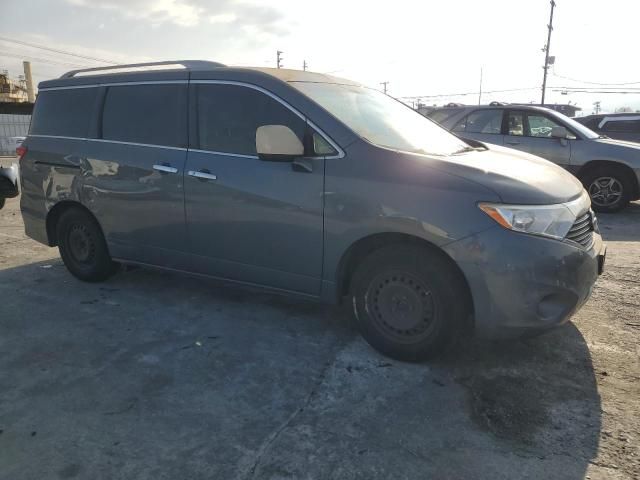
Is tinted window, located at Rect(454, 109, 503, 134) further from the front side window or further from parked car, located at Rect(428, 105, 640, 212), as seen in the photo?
the front side window

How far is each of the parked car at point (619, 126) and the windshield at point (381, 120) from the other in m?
8.82

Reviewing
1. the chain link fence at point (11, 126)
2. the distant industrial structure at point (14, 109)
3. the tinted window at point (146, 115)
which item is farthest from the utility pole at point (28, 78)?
the tinted window at point (146, 115)

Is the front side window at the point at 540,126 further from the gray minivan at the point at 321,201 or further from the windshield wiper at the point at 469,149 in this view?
the windshield wiper at the point at 469,149

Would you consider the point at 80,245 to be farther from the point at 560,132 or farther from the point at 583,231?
the point at 560,132

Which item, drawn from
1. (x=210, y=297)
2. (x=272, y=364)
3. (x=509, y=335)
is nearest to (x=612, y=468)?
(x=509, y=335)

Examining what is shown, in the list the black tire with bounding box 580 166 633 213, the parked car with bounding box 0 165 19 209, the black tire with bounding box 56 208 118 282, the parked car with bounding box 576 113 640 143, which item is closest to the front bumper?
the black tire with bounding box 56 208 118 282

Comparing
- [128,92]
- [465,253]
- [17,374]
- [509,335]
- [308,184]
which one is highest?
[128,92]

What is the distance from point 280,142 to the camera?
3.40 metres

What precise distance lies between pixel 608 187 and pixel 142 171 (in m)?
7.15

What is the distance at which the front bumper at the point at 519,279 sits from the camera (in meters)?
2.83

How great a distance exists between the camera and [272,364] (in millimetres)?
3324

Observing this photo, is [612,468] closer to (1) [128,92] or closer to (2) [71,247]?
(1) [128,92]

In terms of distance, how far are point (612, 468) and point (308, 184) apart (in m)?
2.28

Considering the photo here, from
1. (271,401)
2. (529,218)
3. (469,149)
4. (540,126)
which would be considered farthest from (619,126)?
(271,401)
